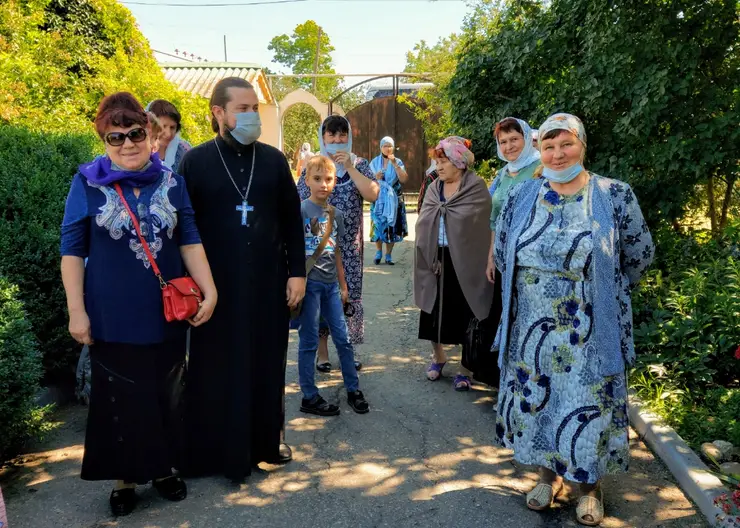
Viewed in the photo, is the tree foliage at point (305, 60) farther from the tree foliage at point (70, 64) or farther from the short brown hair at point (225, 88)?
the short brown hair at point (225, 88)

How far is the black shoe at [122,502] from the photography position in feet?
9.95

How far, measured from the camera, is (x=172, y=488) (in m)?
3.20

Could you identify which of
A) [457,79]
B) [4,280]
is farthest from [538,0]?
[4,280]

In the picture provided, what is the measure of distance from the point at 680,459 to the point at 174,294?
280cm

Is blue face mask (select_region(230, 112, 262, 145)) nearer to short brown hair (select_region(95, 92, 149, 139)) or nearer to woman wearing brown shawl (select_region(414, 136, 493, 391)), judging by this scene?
short brown hair (select_region(95, 92, 149, 139))

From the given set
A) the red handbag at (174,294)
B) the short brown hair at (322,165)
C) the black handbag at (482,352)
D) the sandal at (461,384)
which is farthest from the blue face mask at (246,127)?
the sandal at (461,384)

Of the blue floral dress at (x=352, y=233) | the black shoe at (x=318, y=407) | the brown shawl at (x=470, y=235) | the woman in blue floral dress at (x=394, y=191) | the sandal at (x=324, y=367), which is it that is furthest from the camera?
the woman in blue floral dress at (x=394, y=191)

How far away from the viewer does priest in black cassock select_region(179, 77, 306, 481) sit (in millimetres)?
3215

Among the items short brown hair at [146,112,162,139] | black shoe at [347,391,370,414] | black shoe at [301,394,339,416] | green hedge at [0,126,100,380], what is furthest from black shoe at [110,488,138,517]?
short brown hair at [146,112,162,139]

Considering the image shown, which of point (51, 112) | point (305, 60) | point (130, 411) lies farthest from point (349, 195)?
point (305, 60)

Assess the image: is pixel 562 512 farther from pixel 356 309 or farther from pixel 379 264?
pixel 379 264

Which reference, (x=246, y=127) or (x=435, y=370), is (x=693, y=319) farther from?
(x=246, y=127)

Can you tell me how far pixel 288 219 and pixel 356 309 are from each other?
5.82ft

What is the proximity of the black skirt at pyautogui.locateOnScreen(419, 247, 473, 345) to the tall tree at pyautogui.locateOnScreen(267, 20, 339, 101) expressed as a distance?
3539 centimetres
